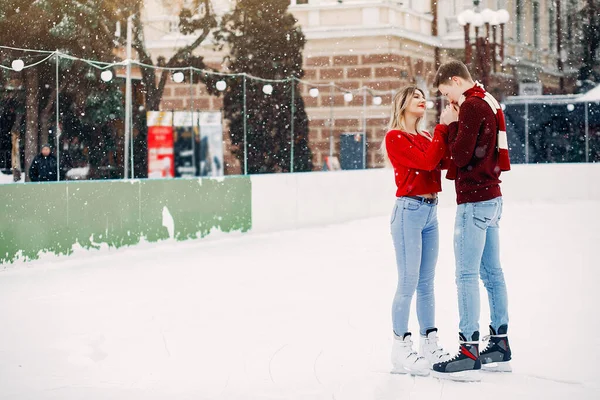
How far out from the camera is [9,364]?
5.67m

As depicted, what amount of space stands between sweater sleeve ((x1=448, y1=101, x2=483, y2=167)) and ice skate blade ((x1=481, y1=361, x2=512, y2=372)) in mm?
1060

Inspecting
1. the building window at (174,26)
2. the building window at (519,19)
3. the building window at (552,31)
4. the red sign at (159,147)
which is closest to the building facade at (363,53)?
the building window at (174,26)

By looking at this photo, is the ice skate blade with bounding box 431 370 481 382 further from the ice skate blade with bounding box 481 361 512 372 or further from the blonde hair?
the blonde hair

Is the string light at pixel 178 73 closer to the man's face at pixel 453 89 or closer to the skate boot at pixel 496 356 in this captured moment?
the man's face at pixel 453 89

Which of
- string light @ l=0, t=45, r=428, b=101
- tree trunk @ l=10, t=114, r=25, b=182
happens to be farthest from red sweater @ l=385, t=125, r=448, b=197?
tree trunk @ l=10, t=114, r=25, b=182

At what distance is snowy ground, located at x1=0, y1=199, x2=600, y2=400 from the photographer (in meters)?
5.04

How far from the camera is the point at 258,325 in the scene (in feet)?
22.7

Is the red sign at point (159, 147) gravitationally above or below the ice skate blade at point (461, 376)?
above

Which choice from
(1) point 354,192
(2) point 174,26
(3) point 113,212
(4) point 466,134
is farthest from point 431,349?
(2) point 174,26

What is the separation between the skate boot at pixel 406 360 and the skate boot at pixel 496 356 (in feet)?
1.01

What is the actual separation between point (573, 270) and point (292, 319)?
3.81m

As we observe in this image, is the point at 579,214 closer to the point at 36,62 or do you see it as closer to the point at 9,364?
the point at 36,62

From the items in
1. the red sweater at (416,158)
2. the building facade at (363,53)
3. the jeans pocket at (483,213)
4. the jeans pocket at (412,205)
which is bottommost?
the jeans pocket at (483,213)

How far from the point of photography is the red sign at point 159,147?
18047 mm
